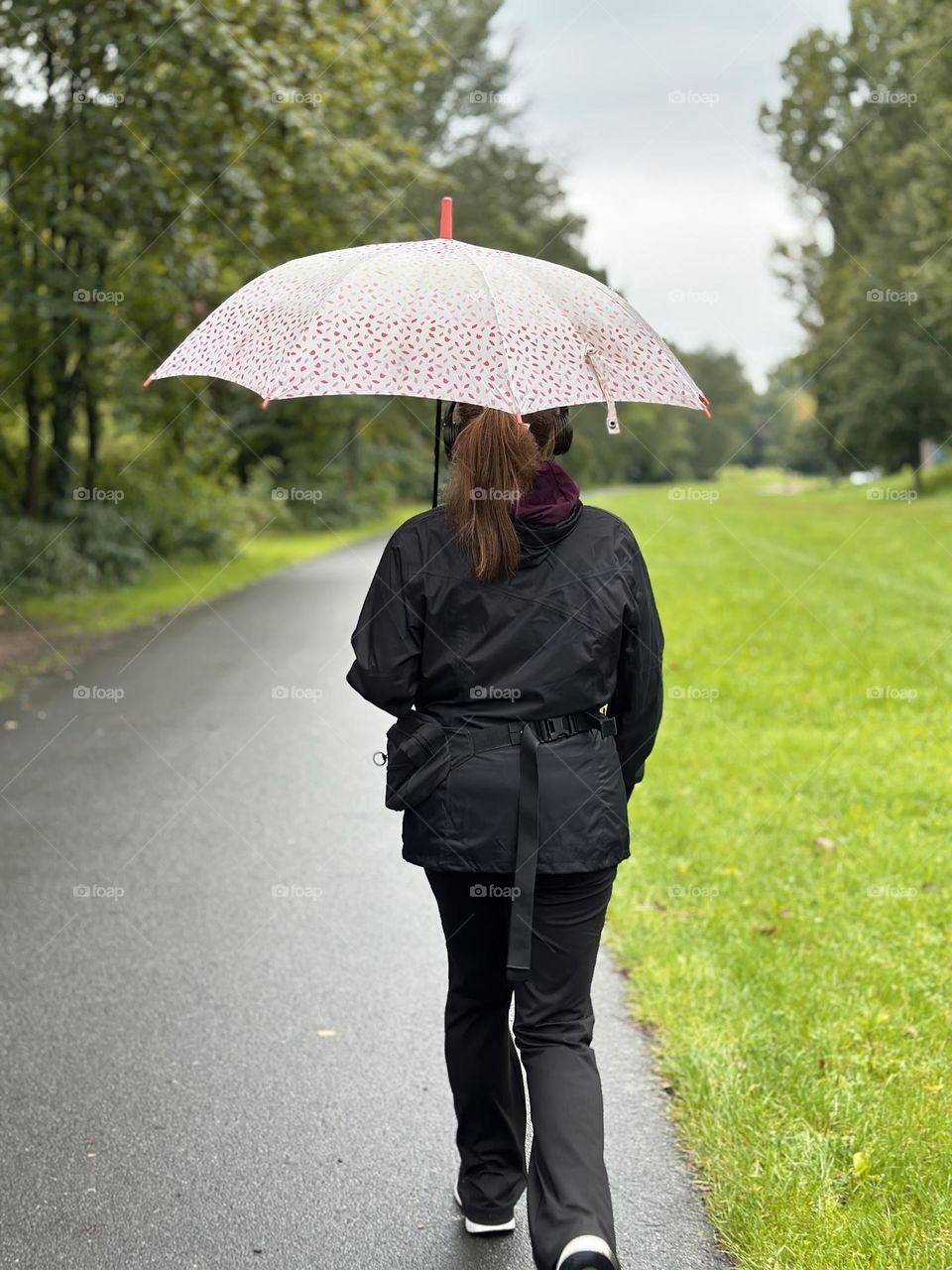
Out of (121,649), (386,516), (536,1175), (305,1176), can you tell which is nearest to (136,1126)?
(305,1176)

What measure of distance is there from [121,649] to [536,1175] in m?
11.3

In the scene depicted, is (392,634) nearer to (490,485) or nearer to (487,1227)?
(490,485)

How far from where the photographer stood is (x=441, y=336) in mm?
2887

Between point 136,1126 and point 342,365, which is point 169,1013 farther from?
point 342,365

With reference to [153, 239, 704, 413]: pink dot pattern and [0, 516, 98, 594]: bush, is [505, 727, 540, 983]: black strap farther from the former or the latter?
[0, 516, 98, 594]: bush

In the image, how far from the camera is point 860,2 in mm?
42031

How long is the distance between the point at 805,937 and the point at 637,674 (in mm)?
2721
